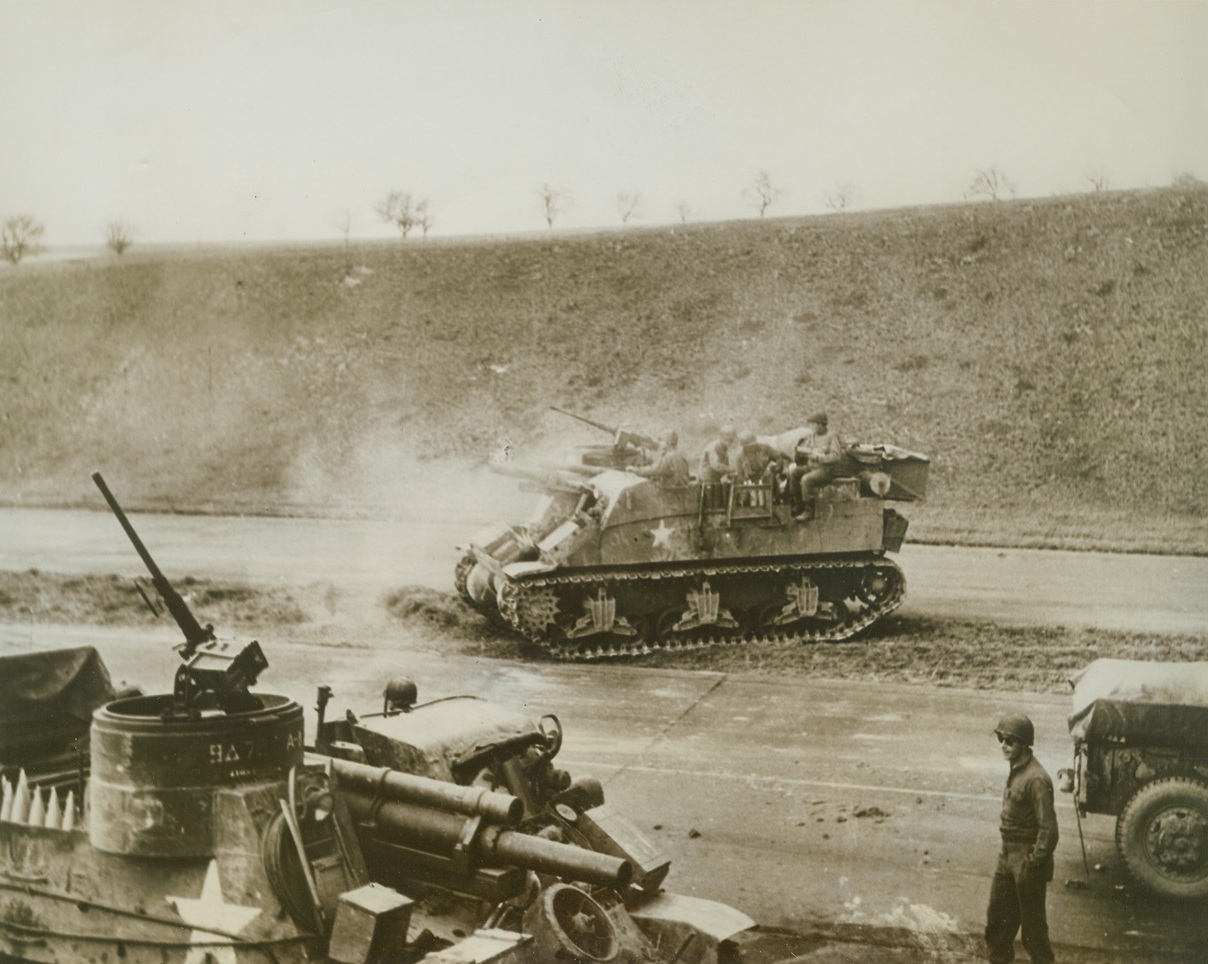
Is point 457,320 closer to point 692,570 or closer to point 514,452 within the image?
point 514,452

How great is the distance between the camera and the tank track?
11.7 metres

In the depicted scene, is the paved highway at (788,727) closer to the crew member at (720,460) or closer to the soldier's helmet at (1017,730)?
the soldier's helmet at (1017,730)

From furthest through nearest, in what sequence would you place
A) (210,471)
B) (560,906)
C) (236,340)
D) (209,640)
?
(210,471)
(236,340)
(209,640)
(560,906)

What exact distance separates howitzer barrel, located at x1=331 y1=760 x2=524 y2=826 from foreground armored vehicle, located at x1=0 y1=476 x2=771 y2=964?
11mm

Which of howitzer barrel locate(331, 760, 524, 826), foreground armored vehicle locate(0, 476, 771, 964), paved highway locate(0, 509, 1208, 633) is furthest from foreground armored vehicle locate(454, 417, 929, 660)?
howitzer barrel locate(331, 760, 524, 826)

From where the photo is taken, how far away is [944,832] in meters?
7.87

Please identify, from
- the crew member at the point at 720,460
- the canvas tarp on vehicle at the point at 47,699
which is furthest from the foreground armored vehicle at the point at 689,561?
the canvas tarp on vehicle at the point at 47,699

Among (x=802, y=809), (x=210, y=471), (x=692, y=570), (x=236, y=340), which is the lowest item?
(x=802, y=809)

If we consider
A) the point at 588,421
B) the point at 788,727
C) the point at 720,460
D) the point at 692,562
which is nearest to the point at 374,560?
the point at 588,421

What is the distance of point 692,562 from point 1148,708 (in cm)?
536

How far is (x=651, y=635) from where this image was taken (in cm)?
1210

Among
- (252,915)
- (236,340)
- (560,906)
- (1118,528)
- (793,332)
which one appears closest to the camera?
(252,915)

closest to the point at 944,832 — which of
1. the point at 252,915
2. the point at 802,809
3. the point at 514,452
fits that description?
the point at 802,809

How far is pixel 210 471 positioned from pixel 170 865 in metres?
5.40
